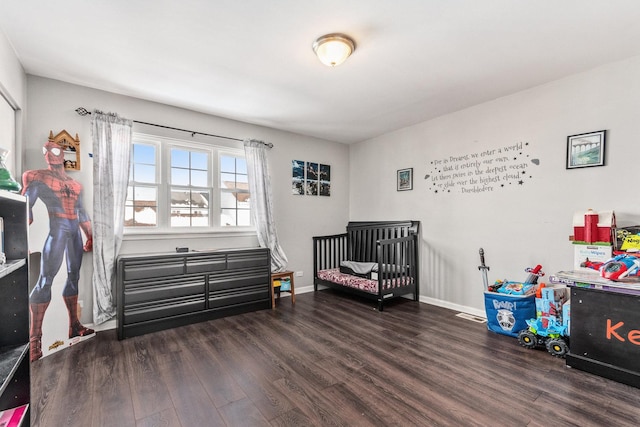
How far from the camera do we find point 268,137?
427cm

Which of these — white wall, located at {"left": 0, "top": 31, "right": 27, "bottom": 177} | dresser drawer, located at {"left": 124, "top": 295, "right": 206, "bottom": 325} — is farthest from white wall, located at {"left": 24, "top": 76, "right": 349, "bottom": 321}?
dresser drawer, located at {"left": 124, "top": 295, "right": 206, "bottom": 325}

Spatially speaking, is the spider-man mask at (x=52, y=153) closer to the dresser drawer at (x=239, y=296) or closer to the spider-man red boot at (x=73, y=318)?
the spider-man red boot at (x=73, y=318)

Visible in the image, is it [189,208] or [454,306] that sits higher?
[189,208]

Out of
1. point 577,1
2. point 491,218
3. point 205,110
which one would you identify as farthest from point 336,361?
point 205,110

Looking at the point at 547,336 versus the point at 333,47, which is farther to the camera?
the point at 547,336

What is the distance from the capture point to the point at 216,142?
3.83 meters

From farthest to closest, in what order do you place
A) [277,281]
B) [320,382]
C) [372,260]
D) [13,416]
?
[372,260] < [277,281] < [320,382] < [13,416]

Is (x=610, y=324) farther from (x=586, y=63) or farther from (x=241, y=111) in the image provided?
(x=241, y=111)

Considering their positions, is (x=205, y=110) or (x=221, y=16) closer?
(x=221, y=16)

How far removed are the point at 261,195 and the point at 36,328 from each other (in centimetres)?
254

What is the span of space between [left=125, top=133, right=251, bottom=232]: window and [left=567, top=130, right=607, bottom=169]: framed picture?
3.69 metres

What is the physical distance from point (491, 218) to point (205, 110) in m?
3.67

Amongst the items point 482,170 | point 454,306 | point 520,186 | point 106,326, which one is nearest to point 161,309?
point 106,326

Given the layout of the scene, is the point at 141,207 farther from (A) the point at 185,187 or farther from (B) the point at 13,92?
(B) the point at 13,92
